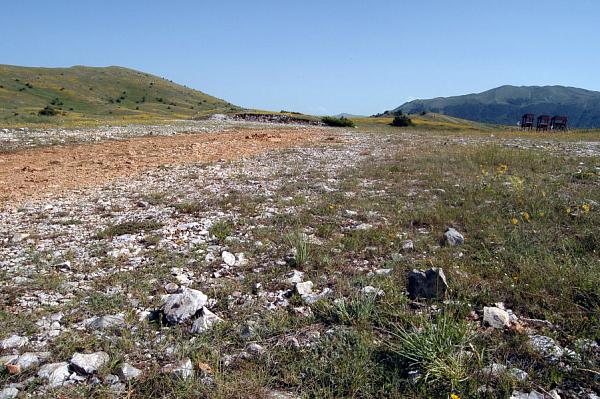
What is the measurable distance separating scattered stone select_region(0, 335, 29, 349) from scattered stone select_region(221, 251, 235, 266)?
236cm

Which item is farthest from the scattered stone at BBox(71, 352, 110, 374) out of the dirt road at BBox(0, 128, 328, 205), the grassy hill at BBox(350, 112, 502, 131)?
the grassy hill at BBox(350, 112, 502, 131)

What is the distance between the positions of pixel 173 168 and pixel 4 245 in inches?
281

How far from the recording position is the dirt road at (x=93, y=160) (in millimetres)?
9836

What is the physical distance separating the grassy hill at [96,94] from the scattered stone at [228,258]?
5998 centimetres

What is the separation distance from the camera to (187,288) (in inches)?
171

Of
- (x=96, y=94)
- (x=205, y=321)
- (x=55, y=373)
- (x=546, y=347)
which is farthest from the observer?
(x=96, y=94)

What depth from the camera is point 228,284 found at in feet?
15.4

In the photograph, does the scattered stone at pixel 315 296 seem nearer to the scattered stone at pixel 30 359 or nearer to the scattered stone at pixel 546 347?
the scattered stone at pixel 546 347

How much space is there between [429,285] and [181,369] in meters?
2.72

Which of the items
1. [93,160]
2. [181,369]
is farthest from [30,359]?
[93,160]

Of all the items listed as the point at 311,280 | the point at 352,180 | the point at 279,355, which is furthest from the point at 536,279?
the point at 352,180

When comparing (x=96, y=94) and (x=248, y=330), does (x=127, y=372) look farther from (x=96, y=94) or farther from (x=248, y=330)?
(x=96, y=94)

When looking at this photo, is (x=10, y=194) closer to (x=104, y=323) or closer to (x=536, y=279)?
(x=104, y=323)

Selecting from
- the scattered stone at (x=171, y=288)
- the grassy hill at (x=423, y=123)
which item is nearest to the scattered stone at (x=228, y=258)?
the scattered stone at (x=171, y=288)
